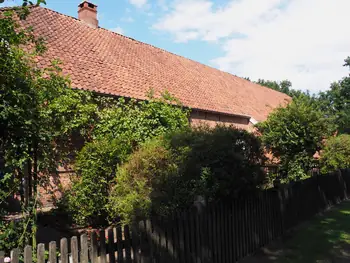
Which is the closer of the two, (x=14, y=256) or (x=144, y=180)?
(x=14, y=256)

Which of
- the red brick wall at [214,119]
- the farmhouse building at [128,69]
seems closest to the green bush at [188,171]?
the farmhouse building at [128,69]

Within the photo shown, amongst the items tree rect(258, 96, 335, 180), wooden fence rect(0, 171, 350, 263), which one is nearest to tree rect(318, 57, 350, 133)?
tree rect(258, 96, 335, 180)

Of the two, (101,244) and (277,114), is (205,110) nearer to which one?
(277,114)

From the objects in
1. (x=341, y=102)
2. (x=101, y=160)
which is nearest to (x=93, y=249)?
(x=101, y=160)

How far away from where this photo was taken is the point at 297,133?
400 inches

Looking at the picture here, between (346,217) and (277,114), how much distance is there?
13.1 ft

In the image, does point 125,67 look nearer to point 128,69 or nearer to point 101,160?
point 128,69

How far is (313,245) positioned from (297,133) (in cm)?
484

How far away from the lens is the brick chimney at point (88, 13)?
1457cm

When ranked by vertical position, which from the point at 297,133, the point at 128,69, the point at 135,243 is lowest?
the point at 135,243

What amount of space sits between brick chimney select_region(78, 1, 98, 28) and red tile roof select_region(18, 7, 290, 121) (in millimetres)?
550

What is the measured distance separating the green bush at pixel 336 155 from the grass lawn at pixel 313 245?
20.7ft

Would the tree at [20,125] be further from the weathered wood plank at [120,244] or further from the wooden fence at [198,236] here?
the weathered wood plank at [120,244]

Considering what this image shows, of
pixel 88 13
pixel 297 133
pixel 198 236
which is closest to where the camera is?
pixel 198 236
